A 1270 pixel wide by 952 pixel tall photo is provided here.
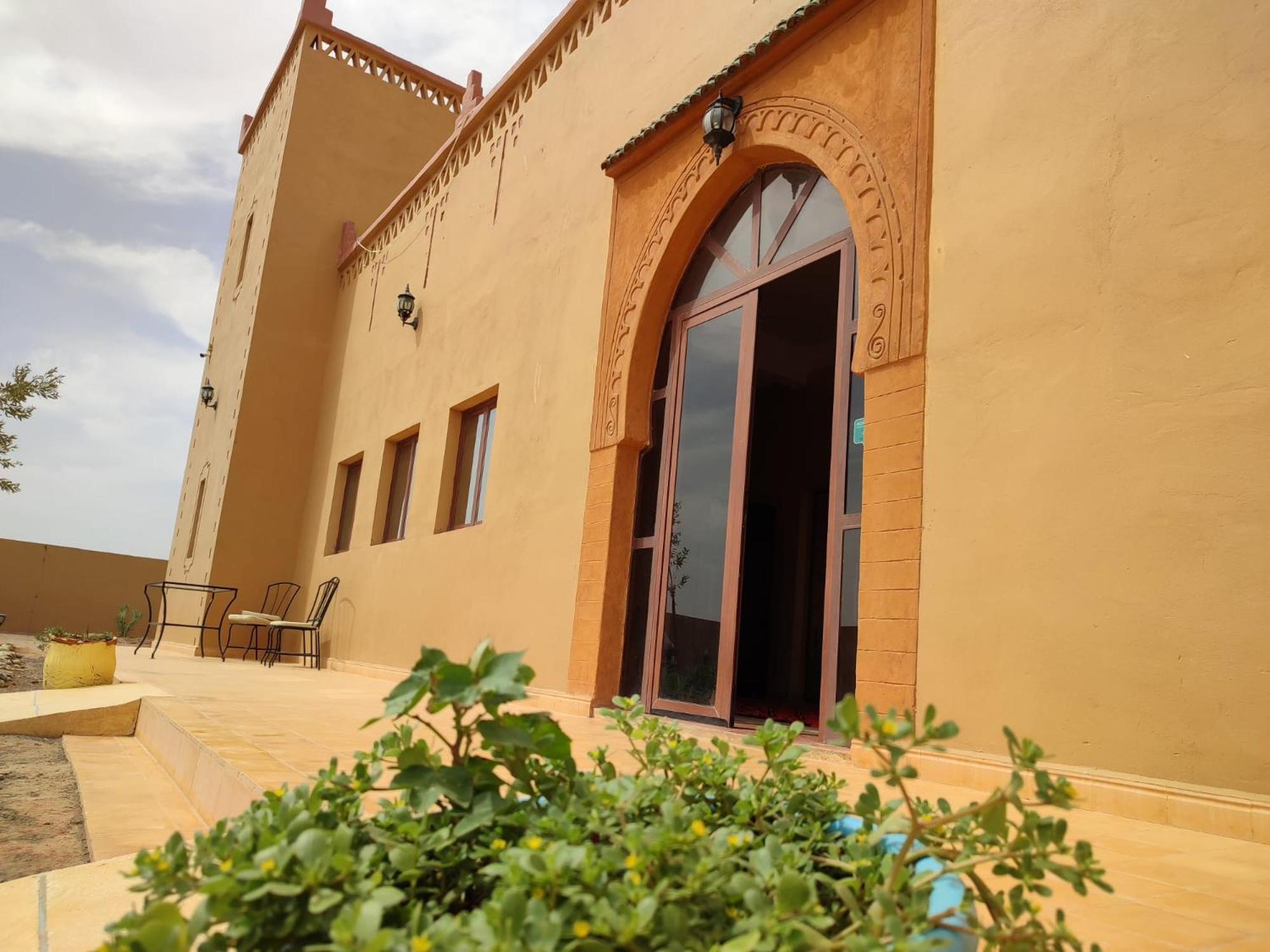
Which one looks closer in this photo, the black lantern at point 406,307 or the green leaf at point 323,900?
the green leaf at point 323,900

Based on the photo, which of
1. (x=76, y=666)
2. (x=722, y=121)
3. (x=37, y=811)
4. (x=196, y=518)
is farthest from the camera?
(x=196, y=518)

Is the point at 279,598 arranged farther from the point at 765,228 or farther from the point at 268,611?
the point at 765,228

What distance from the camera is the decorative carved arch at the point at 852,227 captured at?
3520 mm

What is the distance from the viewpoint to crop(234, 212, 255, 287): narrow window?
12250 millimetres

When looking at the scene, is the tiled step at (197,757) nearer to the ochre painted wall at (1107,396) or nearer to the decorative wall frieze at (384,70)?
the ochre painted wall at (1107,396)

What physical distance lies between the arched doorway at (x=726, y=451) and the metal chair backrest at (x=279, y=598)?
6.51 meters

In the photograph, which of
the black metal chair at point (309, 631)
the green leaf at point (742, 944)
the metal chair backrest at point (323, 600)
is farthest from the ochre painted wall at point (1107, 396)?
the metal chair backrest at point (323, 600)

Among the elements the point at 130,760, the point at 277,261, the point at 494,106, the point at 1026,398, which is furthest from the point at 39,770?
the point at 277,261

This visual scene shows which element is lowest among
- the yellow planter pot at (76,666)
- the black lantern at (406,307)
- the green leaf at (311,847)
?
the yellow planter pot at (76,666)

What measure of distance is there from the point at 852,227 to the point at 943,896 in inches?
141

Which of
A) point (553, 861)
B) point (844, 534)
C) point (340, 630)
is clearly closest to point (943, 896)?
point (553, 861)

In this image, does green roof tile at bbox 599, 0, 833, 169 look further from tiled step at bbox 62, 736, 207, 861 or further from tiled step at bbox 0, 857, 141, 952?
tiled step at bbox 0, 857, 141, 952

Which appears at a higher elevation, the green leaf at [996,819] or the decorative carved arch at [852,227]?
the decorative carved arch at [852,227]

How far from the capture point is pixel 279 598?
33.9 ft
